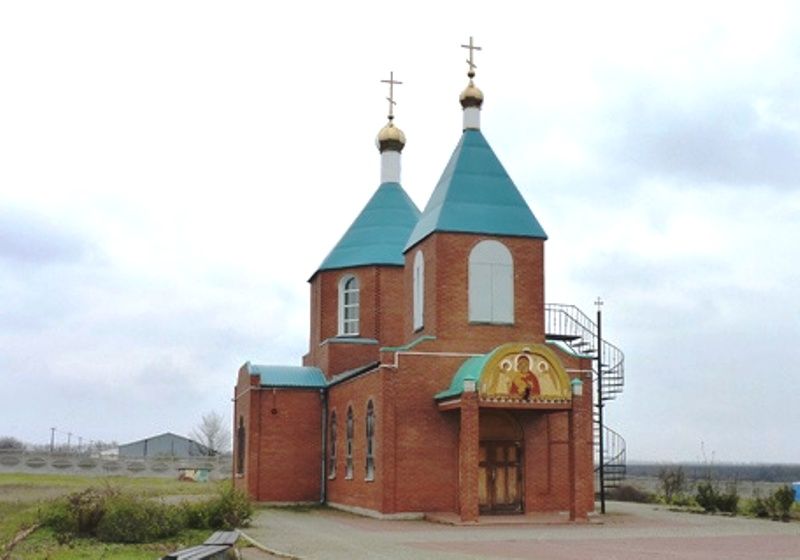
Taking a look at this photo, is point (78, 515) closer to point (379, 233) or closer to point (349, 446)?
point (349, 446)

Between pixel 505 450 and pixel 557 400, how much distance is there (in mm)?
2336

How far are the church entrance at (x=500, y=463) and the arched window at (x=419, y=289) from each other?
2.91 m

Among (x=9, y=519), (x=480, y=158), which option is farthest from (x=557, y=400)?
(x=9, y=519)

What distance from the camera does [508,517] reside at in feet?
75.4

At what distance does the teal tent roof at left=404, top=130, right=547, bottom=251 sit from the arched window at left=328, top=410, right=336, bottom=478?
639cm

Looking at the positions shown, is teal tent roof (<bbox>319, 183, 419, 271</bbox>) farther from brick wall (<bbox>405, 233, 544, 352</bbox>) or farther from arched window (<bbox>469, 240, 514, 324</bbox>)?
arched window (<bbox>469, 240, 514, 324</bbox>)

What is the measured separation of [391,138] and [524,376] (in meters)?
13.3

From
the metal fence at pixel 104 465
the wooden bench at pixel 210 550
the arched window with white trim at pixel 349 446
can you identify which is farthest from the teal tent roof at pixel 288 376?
the metal fence at pixel 104 465

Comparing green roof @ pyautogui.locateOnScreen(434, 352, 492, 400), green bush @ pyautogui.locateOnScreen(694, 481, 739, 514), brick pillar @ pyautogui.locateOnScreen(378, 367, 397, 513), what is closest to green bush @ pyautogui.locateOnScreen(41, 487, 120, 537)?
brick pillar @ pyautogui.locateOnScreen(378, 367, 397, 513)

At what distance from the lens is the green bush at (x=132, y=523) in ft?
55.1

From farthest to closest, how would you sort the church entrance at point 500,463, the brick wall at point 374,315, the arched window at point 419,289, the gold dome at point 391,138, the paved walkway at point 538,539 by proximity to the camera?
the gold dome at point 391,138, the brick wall at point 374,315, the arched window at point 419,289, the church entrance at point 500,463, the paved walkway at point 538,539

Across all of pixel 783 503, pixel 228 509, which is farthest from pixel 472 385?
pixel 783 503

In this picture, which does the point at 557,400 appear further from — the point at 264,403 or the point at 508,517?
the point at 264,403

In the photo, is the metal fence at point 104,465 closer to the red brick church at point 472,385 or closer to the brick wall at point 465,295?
the red brick church at point 472,385
